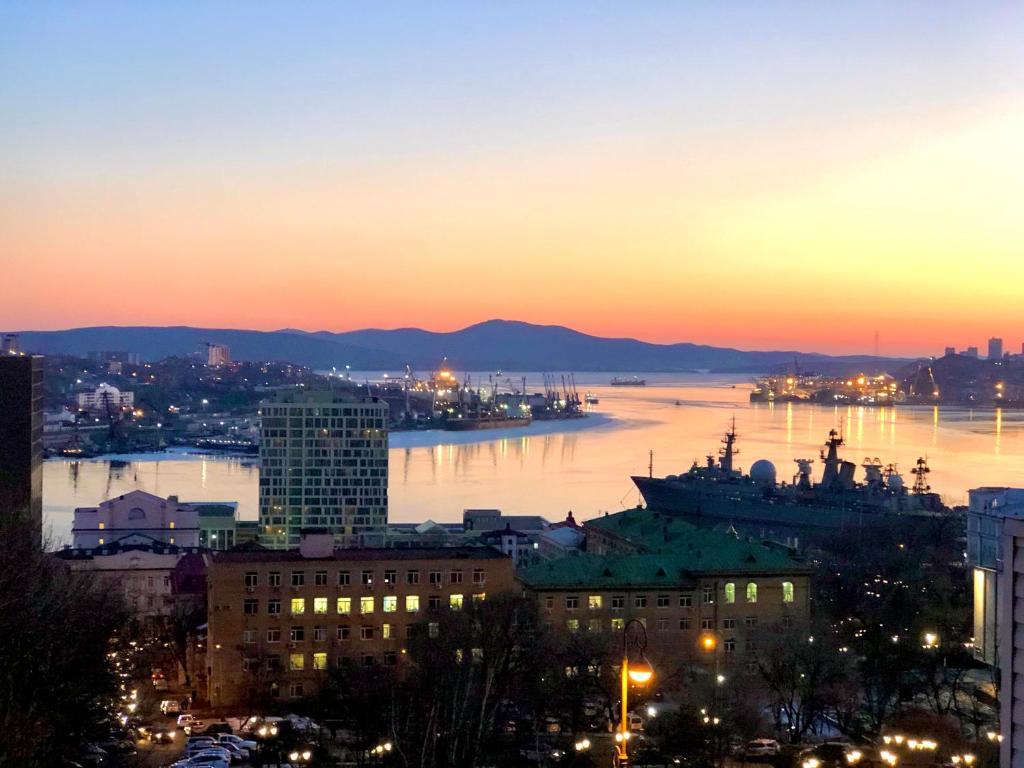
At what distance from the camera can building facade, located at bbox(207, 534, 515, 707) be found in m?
5.45

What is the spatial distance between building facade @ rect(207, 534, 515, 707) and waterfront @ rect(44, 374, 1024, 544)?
19.2 feet

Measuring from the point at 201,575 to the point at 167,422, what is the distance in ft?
87.1

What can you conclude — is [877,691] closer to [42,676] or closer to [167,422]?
[42,676]

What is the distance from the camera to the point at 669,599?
6082 millimetres

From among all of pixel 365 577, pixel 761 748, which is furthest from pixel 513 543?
pixel 761 748

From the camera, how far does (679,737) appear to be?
13.4 ft

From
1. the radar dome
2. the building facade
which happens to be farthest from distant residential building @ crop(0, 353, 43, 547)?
the radar dome

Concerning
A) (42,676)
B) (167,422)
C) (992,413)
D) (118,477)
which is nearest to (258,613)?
(42,676)

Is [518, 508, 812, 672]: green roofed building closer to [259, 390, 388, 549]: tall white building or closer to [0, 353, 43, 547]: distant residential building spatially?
[0, 353, 43, 547]: distant residential building

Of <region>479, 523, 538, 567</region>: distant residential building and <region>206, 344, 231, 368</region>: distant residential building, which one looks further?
<region>206, 344, 231, 368</region>: distant residential building

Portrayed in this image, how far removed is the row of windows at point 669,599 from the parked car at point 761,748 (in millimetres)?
1579

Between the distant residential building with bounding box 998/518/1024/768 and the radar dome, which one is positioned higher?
the distant residential building with bounding box 998/518/1024/768

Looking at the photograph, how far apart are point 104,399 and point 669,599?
31.6 meters

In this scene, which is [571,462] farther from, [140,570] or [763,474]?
[140,570]
